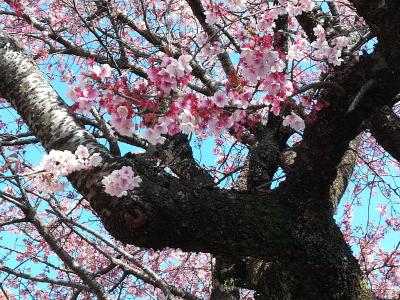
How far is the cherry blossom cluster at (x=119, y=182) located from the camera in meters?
2.27

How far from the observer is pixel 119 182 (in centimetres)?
228

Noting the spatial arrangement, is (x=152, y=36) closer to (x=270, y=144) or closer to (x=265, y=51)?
(x=270, y=144)

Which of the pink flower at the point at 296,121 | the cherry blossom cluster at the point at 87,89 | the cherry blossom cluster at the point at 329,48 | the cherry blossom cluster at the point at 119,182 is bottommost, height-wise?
the cherry blossom cluster at the point at 119,182

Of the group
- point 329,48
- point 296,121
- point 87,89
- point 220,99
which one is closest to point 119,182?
point 87,89

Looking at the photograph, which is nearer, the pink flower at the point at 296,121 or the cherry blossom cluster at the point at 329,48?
the pink flower at the point at 296,121

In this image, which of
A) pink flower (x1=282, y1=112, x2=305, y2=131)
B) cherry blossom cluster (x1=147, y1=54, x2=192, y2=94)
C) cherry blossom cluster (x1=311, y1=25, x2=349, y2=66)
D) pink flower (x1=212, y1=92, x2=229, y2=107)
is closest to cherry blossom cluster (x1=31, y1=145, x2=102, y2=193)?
cherry blossom cluster (x1=147, y1=54, x2=192, y2=94)

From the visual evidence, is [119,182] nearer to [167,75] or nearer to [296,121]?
[167,75]

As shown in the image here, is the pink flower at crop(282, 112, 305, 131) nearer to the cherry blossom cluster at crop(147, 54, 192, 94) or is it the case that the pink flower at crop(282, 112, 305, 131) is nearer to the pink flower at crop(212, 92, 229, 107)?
the pink flower at crop(212, 92, 229, 107)

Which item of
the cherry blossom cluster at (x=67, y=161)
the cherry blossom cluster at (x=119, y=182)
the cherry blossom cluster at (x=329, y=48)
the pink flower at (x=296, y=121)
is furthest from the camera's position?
the cherry blossom cluster at (x=329, y=48)

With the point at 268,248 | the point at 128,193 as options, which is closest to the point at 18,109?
the point at 128,193

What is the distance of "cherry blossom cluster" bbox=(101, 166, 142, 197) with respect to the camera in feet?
7.45

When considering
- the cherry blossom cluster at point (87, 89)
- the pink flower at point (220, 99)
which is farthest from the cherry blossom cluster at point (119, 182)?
the pink flower at point (220, 99)

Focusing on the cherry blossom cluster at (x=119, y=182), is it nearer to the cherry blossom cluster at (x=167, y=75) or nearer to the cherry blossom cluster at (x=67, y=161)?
the cherry blossom cluster at (x=67, y=161)

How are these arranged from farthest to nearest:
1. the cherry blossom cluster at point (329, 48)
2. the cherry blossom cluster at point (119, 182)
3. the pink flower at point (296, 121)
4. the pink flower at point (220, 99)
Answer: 1. the cherry blossom cluster at point (329, 48)
2. the pink flower at point (296, 121)
3. the pink flower at point (220, 99)
4. the cherry blossom cluster at point (119, 182)
